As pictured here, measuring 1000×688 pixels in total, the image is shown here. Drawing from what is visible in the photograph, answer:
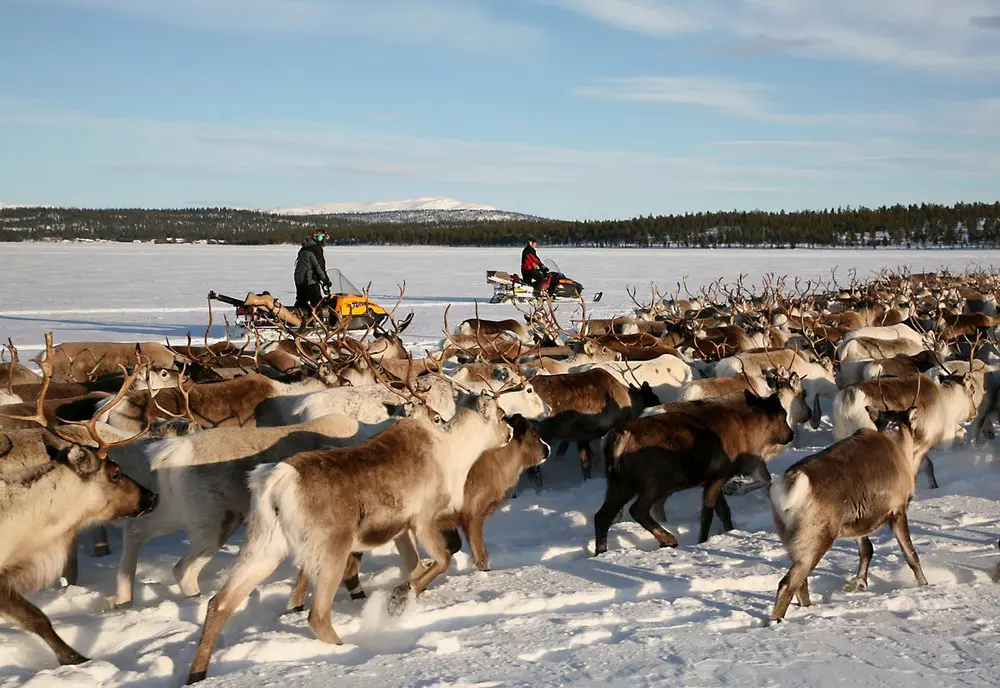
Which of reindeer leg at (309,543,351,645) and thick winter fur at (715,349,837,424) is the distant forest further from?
reindeer leg at (309,543,351,645)

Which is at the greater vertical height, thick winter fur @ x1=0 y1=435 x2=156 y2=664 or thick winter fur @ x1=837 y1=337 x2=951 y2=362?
thick winter fur @ x1=837 y1=337 x2=951 y2=362

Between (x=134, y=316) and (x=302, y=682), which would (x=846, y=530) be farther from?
(x=134, y=316)

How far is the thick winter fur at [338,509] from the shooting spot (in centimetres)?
394

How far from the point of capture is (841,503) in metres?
4.39

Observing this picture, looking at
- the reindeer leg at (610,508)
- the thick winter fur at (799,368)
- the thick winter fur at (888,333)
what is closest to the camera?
the reindeer leg at (610,508)

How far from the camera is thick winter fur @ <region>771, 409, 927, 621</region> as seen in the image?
14.0ft

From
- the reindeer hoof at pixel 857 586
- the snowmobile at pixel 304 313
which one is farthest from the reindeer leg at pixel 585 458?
the snowmobile at pixel 304 313

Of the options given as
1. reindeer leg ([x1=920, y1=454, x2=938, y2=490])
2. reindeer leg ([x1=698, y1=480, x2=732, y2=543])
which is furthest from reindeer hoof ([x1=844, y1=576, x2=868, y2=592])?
reindeer leg ([x1=920, y1=454, x2=938, y2=490])

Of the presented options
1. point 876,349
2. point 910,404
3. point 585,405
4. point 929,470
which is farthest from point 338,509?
point 876,349

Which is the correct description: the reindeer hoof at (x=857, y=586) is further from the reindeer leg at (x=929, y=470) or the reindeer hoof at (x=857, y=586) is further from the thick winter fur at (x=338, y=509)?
the reindeer leg at (x=929, y=470)

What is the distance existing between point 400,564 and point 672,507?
2.12 meters

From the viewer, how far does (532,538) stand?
5.70m

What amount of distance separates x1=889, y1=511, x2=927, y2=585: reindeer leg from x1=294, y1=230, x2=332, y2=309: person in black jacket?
32.7 ft

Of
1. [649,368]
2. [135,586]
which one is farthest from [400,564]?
[649,368]
